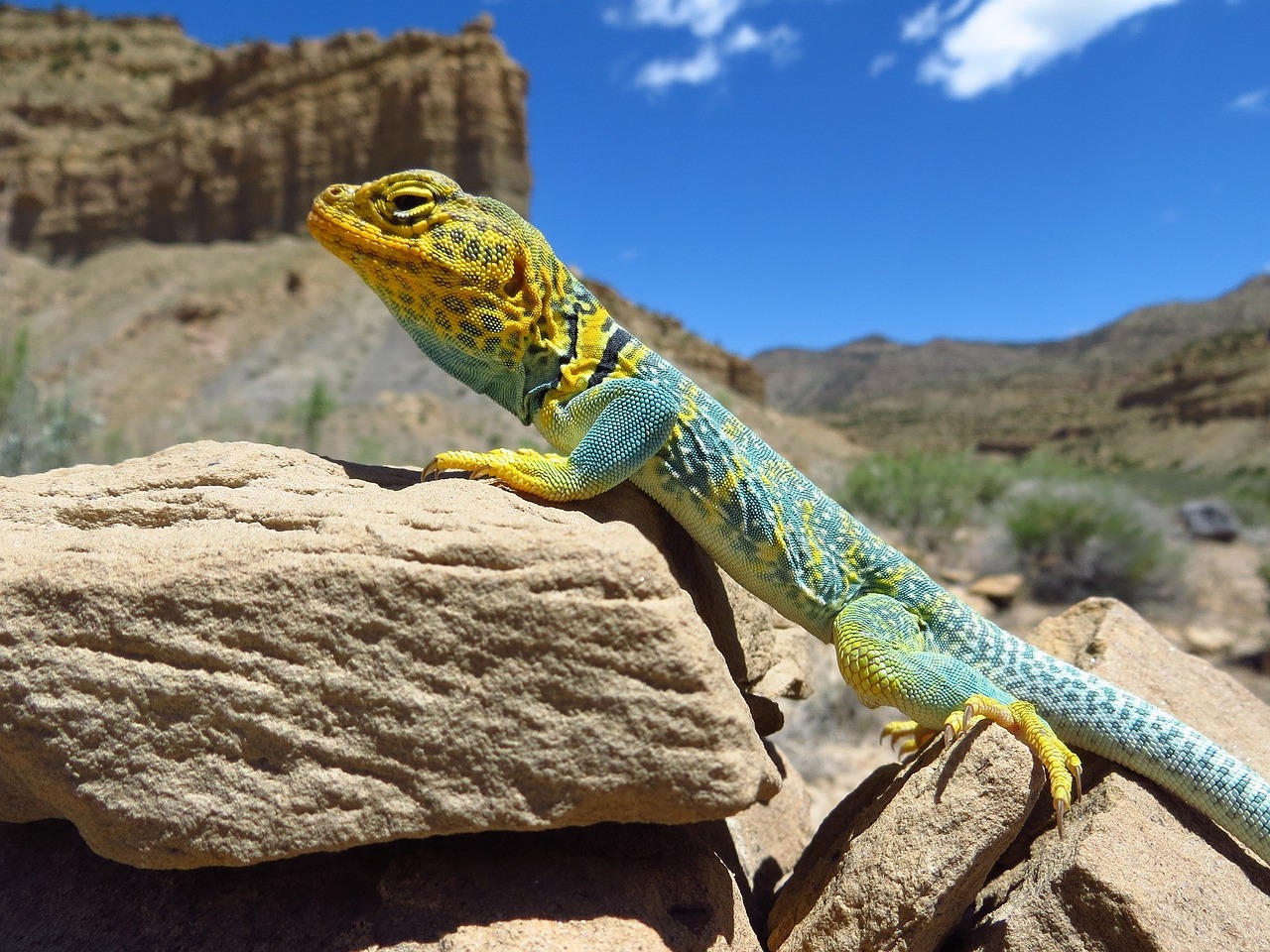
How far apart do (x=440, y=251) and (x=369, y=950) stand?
257 centimetres

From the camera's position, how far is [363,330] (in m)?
31.8

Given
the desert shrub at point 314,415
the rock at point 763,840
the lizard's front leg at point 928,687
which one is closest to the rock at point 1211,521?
the rock at point 763,840

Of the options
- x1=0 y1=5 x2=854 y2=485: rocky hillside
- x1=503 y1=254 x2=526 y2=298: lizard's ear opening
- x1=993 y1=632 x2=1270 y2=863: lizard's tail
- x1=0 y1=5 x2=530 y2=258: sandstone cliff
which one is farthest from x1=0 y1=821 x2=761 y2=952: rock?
x1=0 y1=5 x2=530 y2=258: sandstone cliff

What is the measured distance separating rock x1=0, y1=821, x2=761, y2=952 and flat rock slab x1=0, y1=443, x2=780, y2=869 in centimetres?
41

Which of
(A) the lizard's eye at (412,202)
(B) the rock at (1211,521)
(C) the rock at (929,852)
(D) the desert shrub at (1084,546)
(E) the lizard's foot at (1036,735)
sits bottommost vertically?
(C) the rock at (929,852)

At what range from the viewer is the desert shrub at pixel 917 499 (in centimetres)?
1562

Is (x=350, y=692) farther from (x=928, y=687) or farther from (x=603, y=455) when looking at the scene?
(x=928, y=687)

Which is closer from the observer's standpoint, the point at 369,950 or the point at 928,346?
the point at 369,950

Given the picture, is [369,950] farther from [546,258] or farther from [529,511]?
[546,258]

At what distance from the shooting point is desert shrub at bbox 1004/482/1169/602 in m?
12.2

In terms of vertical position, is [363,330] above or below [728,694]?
above

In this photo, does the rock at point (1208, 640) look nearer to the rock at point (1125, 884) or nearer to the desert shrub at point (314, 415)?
the rock at point (1125, 884)

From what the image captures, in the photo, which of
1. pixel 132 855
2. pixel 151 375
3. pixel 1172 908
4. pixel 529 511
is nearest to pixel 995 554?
pixel 1172 908

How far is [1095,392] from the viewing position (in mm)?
62094
